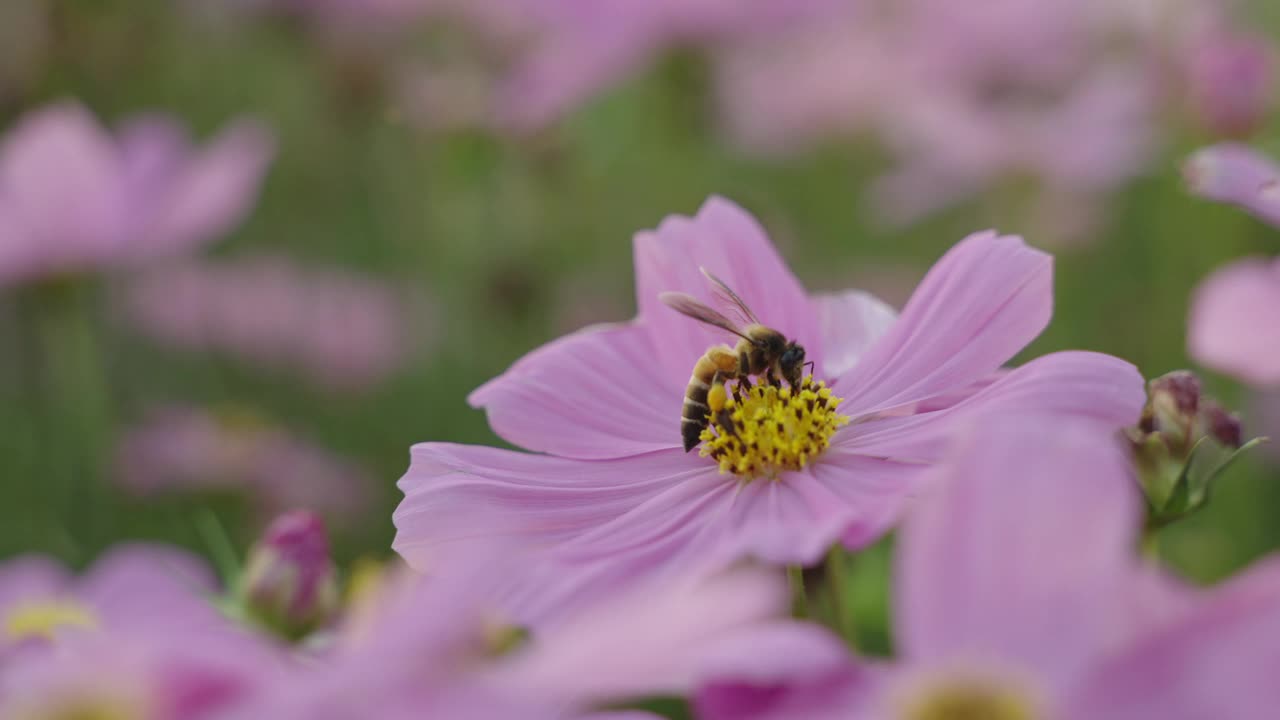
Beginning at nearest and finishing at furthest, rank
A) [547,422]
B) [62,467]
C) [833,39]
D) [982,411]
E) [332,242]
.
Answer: [982,411] < [547,422] < [62,467] < [833,39] < [332,242]

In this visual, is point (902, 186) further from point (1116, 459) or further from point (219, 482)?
point (1116, 459)

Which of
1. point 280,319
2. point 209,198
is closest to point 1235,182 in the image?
point 209,198

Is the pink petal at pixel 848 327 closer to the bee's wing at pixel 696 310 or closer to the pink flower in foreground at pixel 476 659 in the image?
the bee's wing at pixel 696 310

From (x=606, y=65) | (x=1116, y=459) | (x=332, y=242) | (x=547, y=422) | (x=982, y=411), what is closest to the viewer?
(x=1116, y=459)

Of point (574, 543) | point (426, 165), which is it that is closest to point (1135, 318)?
point (426, 165)

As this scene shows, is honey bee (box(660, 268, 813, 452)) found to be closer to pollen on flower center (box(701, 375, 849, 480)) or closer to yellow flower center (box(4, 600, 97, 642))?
pollen on flower center (box(701, 375, 849, 480))

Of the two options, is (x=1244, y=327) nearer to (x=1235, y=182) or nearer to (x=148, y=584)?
(x=1235, y=182)

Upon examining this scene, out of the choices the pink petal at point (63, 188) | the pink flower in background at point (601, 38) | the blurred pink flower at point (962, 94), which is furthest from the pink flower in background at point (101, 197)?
the blurred pink flower at point (962, 94)
